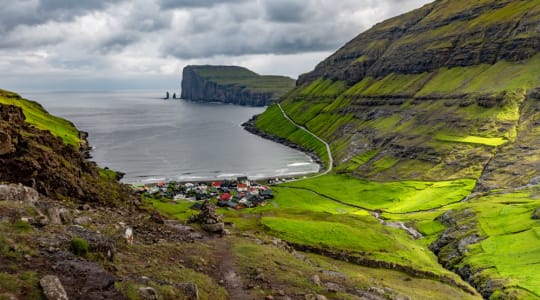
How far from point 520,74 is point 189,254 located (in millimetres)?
189232

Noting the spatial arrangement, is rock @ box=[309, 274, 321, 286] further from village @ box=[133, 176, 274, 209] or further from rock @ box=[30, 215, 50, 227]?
village @ box=[133, 176, 274, 209]

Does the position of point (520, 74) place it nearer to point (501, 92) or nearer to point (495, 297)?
point (501, 92)

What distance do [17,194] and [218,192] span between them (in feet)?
358

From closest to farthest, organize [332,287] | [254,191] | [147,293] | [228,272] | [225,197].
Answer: [147,293] → [228,272] → [332,287] → [225,197] → [254,191]

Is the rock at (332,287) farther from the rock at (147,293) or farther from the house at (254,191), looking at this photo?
the house at (254,191)

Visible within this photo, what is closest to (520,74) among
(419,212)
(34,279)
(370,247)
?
(419,212)

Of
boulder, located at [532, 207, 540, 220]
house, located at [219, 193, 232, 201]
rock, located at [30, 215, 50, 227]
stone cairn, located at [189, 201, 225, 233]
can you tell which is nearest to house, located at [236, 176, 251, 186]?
house, located at [219, 193, 232, 201]

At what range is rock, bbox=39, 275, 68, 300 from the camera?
63.9 feet

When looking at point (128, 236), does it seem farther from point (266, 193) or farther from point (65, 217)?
point (266, 193)

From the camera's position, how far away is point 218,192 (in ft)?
456

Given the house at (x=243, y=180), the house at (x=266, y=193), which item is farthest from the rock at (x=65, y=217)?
the house at (x=243, y=180)

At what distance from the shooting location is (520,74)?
7052 inches

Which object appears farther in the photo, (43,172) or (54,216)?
(43,172)

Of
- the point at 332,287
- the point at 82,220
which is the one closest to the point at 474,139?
the point at 332,287
